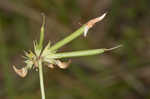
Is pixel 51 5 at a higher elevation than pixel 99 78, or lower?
higher

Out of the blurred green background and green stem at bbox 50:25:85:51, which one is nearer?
green stem at bbox 50:25:85:51

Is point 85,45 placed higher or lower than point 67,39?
higher

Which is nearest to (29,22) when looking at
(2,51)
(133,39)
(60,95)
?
(2,51)

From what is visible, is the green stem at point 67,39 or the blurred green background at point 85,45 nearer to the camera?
the green stem at point 67,39

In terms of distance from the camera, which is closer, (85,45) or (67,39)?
(67,39)

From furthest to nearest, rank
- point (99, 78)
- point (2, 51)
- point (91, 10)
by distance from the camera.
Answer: point (91, 10), point (99, 78), point (2, 51)

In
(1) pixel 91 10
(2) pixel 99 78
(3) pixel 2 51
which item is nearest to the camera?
(3) pixel 2 51

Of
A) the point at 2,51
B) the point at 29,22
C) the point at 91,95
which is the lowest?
the point at 91,95

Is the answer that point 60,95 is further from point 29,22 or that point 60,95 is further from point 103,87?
point 29,22
